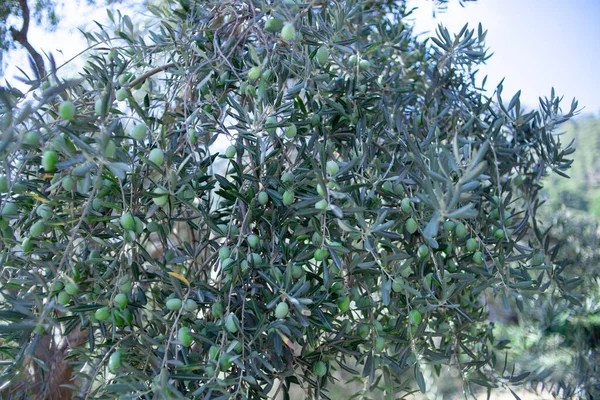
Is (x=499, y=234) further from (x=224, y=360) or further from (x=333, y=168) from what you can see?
(x=224, y=360)

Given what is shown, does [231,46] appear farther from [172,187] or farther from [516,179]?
[516,179]

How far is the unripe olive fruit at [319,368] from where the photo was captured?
1.07 meters

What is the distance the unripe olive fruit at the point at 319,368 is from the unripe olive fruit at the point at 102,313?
460 mm

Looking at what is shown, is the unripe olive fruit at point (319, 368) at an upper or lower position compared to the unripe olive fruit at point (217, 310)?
lower

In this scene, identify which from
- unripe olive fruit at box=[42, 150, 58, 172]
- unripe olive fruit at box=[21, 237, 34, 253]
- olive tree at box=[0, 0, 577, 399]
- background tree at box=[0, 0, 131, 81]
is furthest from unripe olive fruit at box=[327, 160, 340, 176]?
background tree at box=[0, 0, 131, 81]

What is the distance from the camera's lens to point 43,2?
2059 millimetres

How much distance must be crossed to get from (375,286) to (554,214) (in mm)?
1967

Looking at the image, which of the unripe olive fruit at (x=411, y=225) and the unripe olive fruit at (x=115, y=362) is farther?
the unripe olive fruit at (x=411, y=225)

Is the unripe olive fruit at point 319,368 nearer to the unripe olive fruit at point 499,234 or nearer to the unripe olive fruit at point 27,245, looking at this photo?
the unripe olive fruit at point 499,234

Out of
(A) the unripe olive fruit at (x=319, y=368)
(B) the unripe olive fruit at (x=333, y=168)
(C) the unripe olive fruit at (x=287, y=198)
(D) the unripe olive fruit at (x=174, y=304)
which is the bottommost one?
(A) the unripe olive fruit at (x=319, y=368)

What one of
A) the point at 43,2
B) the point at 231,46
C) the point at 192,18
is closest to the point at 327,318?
the point at 231,46

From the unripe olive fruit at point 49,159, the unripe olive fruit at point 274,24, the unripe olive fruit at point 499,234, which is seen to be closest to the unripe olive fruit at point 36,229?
the unripe olive fruit at point 49,159

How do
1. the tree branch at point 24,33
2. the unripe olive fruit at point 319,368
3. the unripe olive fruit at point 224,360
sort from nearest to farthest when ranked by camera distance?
the unripe olive fruit at point 224,360 → the unripe olive fruit at point 319,368 → the tree branch at point 24,33

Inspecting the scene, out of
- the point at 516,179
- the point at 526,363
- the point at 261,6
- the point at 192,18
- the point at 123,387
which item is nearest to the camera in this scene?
the point at 123,387
